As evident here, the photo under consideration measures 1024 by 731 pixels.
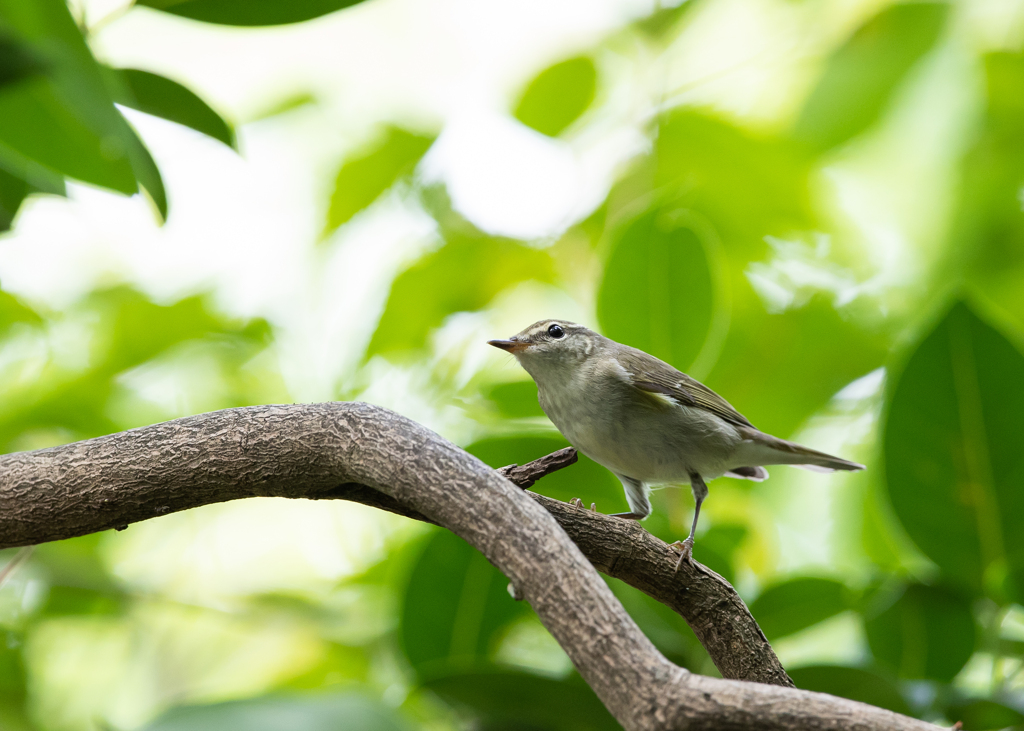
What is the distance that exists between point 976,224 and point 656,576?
9.23ft

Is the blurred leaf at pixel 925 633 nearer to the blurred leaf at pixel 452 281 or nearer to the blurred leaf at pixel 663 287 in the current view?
A: the blurred leaf at pixel 663 287

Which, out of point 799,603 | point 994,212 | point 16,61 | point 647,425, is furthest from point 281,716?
point 994,212

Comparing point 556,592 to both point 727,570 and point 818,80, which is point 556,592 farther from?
point 818,80

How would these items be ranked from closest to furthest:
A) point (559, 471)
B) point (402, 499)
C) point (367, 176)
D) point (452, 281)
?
point (402, 499) → point (559, 471) → point (452, 281) → point (367, 176)

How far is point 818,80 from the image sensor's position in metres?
3.19

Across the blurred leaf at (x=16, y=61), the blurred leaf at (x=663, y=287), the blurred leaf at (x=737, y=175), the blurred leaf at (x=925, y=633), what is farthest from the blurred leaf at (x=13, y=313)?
the blurred leaf at (x=925, y=633)

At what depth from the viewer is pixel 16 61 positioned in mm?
1084

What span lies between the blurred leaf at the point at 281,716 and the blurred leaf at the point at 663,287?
110cm

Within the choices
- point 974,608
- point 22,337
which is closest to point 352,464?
point 974,608

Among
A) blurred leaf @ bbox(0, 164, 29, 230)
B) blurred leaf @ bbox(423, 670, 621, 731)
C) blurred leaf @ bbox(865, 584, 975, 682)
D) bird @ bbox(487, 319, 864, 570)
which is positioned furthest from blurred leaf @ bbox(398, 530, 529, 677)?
blurred leaf @ bbox(0, 164, 29, 230)

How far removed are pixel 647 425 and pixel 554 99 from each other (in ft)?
5.79

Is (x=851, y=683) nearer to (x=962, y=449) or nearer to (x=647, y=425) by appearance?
(x=962, y=449)

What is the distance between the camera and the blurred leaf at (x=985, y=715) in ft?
5.44

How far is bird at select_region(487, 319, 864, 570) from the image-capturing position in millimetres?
1519
